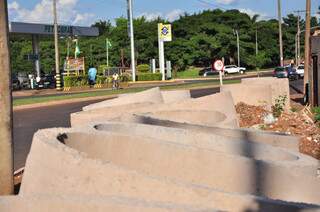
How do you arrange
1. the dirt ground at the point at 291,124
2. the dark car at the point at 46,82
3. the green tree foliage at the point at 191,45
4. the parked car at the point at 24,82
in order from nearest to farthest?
the dirt ground at the point at 291,124
the dark car at the point at 46,82
the parked car at the point at 24,82
the green tree foliage at the point at 191,45

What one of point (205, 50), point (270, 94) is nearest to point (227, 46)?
point (205, 50)

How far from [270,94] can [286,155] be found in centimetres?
1217

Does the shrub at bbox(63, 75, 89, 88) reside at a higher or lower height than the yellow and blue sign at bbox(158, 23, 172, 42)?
lower

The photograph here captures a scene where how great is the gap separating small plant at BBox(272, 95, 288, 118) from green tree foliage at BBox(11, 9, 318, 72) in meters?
64.8

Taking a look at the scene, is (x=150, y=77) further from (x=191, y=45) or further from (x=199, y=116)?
(x=199, y=116)

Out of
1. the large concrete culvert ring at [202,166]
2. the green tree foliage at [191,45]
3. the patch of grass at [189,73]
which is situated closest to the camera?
the large concrete culvert ring at [202,166]

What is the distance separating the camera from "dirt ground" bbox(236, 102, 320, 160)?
12594 millimetres

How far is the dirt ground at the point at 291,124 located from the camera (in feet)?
41.3

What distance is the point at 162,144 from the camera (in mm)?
6660

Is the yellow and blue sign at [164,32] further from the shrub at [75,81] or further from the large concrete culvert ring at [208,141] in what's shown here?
the large concrete culvert ring at [208,141]

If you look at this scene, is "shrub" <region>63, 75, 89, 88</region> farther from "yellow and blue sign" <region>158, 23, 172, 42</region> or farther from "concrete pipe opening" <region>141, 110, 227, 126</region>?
"concrete pipe opening" <region>141, 110, 227, 126</region>

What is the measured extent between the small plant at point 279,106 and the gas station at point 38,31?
3197 centimetres

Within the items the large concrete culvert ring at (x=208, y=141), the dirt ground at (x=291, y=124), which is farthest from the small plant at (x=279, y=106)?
the large concrete culvert ring at (x=208, y=141)

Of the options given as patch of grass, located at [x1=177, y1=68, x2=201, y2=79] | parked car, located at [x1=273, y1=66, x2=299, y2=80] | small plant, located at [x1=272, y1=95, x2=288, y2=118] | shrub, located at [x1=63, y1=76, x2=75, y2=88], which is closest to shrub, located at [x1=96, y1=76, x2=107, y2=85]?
shrub, located at [x1=63, y1=76, x2=75, y2=88]
